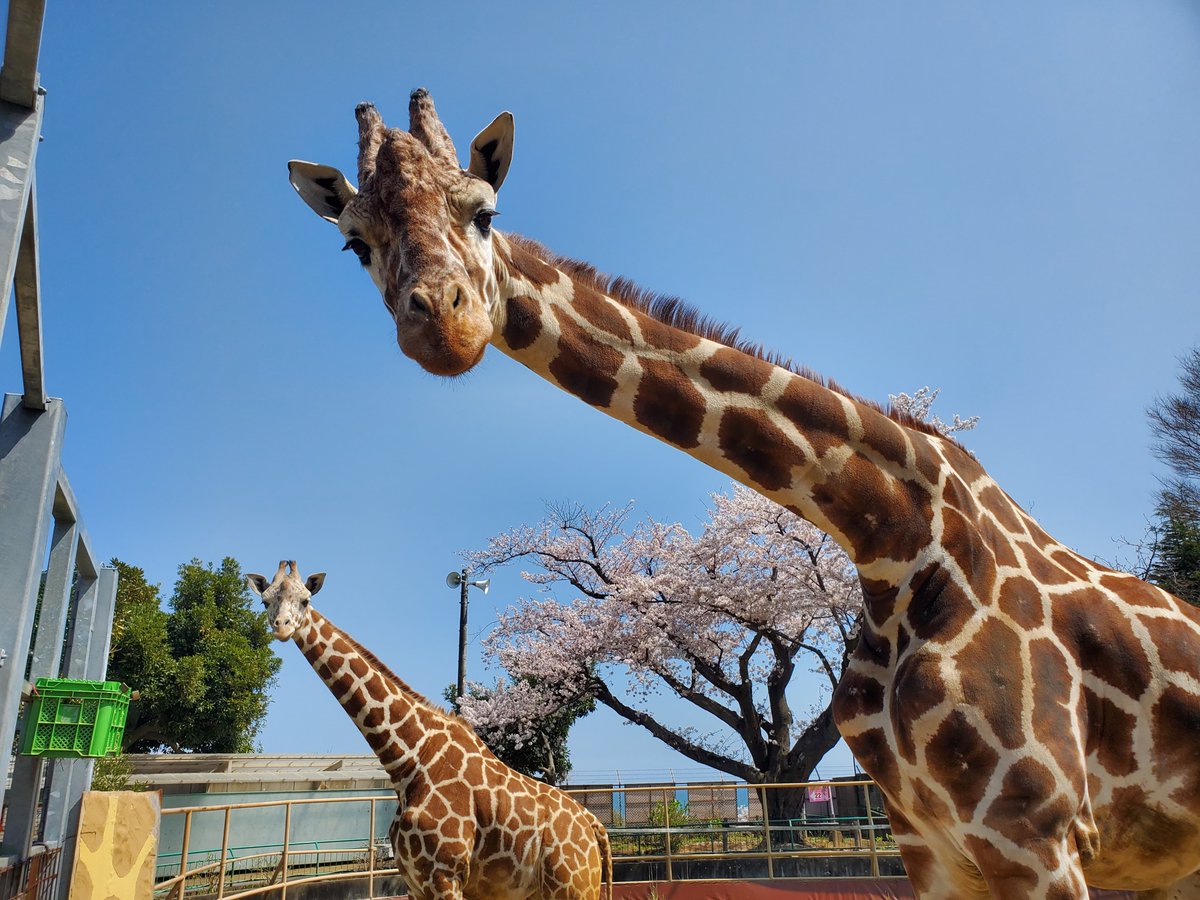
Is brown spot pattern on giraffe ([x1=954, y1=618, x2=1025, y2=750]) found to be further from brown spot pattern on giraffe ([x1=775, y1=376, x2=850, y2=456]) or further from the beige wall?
the beige wall

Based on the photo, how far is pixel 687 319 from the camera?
3.01 meters

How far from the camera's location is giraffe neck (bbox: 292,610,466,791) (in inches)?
273

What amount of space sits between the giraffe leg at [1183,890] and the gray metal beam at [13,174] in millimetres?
4923

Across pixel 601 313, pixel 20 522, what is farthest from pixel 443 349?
pixel 20 522

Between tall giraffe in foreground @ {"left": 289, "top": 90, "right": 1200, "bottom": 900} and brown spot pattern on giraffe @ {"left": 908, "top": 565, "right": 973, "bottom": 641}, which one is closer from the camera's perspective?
tall giraffe in foreground @ {"left": 289, "top": 90, "right": 1200, "bottom": 900}

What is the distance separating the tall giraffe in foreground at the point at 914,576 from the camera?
2311 mm

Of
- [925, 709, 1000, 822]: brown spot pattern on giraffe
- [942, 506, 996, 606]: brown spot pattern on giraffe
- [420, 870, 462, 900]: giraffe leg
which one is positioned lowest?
[420, 870, 462, 900]: giraffe leg

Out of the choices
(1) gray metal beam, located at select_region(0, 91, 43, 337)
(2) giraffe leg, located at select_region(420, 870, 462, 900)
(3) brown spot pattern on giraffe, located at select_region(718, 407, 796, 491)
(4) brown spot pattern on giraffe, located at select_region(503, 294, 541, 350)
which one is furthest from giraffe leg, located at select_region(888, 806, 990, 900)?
(2) giraffe leg, located at select_region(420, 870, 462, 900)

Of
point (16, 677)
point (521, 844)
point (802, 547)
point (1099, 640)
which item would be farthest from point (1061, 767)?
point (802, 547)

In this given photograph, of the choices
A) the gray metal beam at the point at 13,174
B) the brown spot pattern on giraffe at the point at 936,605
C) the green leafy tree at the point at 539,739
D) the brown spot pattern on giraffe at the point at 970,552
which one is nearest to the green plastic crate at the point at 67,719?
the gray metal beam at the point at 13,174

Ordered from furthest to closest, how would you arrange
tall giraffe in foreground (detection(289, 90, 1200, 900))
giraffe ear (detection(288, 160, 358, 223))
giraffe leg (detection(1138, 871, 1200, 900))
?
giraffe leg (detection(1138, 871, 1200, 900)) < giraffe ear (detection(288, 160, 358, 223)) < tall giraffe in foreground (detection(289, 90, 1200, 900))

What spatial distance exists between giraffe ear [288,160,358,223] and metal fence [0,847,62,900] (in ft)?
14.1

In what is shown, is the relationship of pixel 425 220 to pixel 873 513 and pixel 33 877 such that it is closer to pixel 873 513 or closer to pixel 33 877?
pixel 873 513

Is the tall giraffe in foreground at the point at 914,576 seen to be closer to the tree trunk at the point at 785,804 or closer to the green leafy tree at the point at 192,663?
the tree trunk at the point at 785,804
